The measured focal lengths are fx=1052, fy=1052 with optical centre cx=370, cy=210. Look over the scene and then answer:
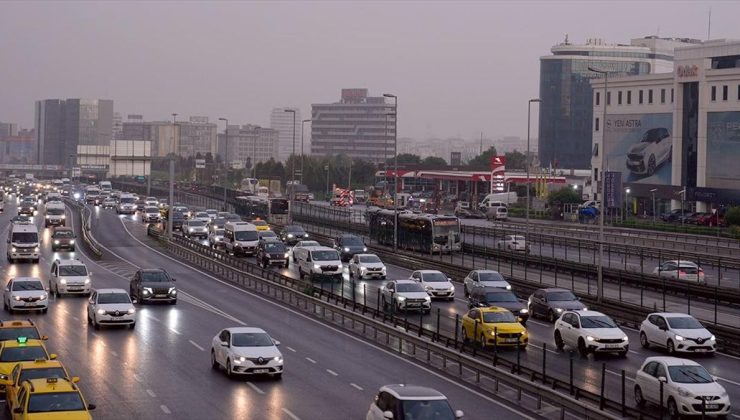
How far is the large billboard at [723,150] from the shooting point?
97375mm

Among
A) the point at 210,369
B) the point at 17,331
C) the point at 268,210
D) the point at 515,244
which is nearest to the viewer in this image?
the point at 17,331

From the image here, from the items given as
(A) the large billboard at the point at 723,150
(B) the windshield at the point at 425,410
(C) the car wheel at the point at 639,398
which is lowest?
(C) the car wheel at the point at 639,398

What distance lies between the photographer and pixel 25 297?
124 ft

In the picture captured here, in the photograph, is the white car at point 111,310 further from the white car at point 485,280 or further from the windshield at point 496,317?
the white car at point 485,280

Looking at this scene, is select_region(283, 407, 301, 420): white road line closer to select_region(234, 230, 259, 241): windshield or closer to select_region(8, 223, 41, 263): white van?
select_region(8, 223, 41, 263): white van

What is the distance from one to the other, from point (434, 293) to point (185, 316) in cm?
1102

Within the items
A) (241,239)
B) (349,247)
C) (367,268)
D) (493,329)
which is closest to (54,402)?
(493,329)

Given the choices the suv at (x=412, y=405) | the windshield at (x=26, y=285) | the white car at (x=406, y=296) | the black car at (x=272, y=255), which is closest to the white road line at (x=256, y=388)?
the suv at (x=412, y=405)

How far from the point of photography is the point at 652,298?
150 feet

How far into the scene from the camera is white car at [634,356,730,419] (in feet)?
70.4

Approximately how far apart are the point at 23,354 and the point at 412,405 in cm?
1059

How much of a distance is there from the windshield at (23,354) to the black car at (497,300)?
17.7m

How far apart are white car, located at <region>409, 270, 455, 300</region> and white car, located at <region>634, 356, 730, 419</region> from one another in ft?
68.7

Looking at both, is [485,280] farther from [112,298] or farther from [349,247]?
[349,247]
